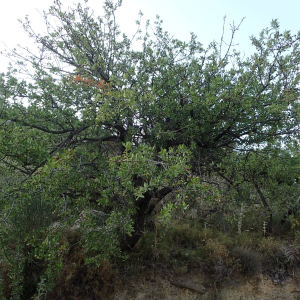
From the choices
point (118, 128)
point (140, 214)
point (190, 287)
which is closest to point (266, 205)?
point (190, 287)

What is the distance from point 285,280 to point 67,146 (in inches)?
210

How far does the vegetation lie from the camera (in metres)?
3.35

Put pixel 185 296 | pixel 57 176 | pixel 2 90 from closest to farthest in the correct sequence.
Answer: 1. pixel 57 176
2. pixel 2 90
3. pixel 185 296

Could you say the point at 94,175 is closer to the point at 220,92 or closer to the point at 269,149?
the point at 220,92

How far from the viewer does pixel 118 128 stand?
4668mm

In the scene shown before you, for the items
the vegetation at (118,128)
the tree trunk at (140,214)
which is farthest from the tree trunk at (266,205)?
the tree trunk at (140,214)

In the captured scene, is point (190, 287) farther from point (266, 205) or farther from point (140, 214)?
point (266, 205)

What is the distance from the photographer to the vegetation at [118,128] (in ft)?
11.0

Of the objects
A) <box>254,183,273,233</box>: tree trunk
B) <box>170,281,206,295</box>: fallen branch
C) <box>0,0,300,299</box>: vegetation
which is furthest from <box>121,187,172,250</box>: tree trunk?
<box>254,183,273,233</box>: tree trunk

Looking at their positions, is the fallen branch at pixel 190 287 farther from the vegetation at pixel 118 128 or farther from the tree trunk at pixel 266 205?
the tree trunk at pixel 266 205

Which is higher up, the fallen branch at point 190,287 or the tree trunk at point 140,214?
the tree trunk at point 140,214

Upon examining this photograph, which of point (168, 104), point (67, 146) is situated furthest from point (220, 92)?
point (67, 146)

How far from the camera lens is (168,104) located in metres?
4.08

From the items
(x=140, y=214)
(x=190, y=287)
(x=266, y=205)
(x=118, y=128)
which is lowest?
(x=190, y=287)
